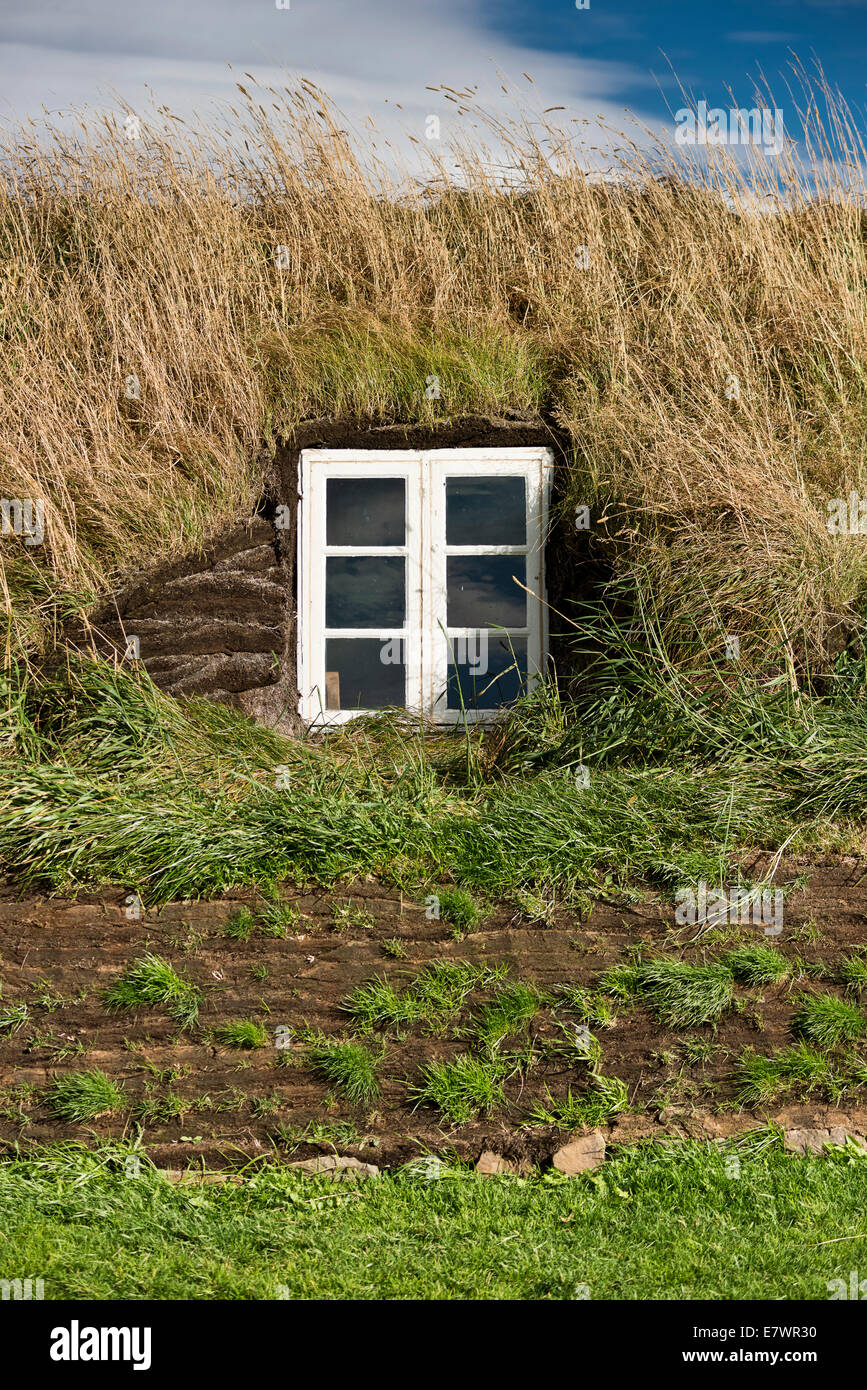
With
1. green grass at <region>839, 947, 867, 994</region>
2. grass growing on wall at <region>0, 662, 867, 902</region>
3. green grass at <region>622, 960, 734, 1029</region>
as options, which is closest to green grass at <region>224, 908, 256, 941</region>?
grass growing on wall at <region>0, 662, 867, 902</region>

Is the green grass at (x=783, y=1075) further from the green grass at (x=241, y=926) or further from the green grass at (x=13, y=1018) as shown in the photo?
the green grass at (x=13, y=1018)

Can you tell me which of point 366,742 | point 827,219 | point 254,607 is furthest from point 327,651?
point 827,219

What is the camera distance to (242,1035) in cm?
445

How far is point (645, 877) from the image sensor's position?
4727 mm

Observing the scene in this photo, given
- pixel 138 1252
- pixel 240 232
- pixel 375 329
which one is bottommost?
pixel 138 1252

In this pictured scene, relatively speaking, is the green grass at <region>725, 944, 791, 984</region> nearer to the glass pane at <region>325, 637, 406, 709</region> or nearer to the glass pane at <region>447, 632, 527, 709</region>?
the glass pane at <region>447, 632, 527, 709</region>

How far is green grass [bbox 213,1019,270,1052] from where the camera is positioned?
4441 mm

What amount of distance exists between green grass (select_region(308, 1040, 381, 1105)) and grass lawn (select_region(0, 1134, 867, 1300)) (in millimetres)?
346

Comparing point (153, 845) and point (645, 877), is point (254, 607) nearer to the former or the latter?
point (153, 845)

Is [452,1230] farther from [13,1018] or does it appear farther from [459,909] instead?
[13,1018]

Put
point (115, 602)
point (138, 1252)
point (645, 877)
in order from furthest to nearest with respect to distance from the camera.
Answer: point (115, 602)
point (645, 877)
point (138, 1252)

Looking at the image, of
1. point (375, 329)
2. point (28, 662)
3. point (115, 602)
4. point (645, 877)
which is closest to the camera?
point (645, 877)

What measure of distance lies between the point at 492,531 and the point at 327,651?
4.42ft

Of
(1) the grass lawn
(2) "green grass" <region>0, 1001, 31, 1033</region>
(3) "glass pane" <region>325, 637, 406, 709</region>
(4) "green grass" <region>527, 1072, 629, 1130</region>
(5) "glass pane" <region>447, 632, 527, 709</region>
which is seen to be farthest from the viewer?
(3) "glass pane" <region>325, 637, 406, 709</region>
